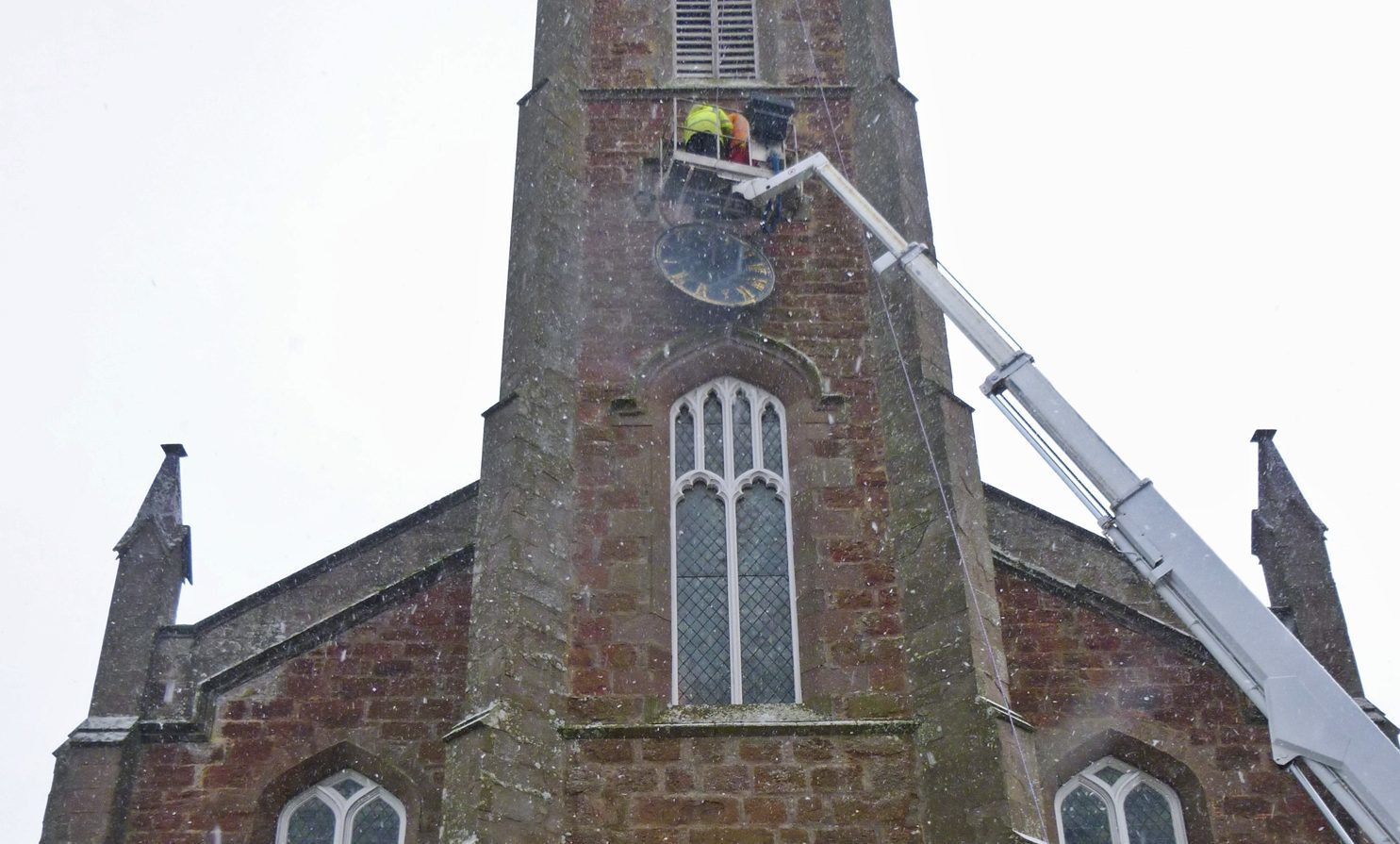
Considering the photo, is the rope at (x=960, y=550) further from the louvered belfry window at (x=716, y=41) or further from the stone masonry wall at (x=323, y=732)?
the stone masonry wall at (x=323, y=732)

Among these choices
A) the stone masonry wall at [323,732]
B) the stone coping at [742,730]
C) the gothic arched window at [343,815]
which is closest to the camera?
the stone coping at [742,730]

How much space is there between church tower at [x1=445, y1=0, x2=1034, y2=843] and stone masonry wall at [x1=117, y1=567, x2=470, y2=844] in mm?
1726

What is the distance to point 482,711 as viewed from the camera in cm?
1241

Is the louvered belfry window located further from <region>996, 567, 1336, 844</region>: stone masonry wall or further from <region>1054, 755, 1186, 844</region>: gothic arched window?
<region>1054, 755, 1186, 844</region>: gothic arched window

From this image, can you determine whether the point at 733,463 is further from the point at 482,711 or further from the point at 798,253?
the point at 482,711

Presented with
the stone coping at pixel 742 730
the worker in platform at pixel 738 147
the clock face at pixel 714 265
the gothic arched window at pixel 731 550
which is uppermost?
the worker in platform at pixel 738 147

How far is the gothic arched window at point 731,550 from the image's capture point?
13.7 meters

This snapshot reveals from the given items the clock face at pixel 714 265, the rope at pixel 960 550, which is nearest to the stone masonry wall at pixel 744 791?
the rope at pixel 960 550

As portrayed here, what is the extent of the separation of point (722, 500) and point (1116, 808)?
4.67 metres

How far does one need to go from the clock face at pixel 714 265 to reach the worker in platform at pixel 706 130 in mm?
1093

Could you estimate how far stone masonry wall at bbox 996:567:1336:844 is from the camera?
1431cm

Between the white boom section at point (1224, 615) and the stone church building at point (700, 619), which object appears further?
the stone church building at point (700, 619)

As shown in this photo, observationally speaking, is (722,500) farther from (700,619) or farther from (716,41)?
(716,41)

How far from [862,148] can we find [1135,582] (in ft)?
18.5
